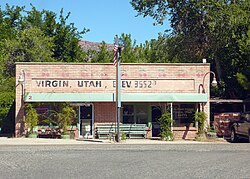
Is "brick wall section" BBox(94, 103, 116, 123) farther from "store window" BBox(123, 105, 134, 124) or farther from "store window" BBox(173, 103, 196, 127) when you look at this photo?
"store window" BBox(173, 103, 196, 127)

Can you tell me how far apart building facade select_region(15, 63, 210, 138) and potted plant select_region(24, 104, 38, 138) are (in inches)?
24.7

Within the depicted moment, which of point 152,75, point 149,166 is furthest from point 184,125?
point 149,166

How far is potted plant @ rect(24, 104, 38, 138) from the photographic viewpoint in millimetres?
29094

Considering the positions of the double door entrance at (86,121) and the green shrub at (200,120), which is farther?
the double door entrance at (86,121)

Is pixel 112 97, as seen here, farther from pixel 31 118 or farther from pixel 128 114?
pixel 31 118

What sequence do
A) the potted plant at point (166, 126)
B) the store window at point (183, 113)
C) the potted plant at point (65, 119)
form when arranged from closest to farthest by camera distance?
the potted plant at point (166, 126) → the potted plant at point (65, 119) → the store window at point (183, 113)

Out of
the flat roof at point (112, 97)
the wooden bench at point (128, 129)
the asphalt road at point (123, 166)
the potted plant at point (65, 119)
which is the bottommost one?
the asphalt road at point (123, 166)

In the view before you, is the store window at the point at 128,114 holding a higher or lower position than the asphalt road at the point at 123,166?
higher

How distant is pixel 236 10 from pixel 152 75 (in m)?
9.25

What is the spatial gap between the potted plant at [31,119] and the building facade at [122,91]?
2.05 ft

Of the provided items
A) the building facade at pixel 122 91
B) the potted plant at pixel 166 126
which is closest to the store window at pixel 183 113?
the building facade at pixel 122 91

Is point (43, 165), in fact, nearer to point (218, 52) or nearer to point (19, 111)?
point (19, 111)

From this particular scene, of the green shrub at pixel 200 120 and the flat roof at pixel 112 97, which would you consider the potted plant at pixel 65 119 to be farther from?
the green shrub at pixel 200 120

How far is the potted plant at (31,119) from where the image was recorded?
29094 mm
